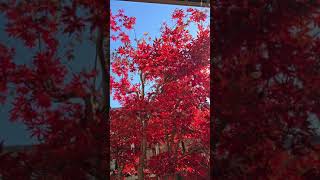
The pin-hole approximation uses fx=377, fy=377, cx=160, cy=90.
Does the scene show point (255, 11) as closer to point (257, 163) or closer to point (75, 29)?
point (257, 163)

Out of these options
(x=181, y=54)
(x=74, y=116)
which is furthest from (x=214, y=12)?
(x=181, y=54)

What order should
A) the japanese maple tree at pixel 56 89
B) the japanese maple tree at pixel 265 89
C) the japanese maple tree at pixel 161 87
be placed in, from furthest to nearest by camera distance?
the japanese maple tree at pixel 161 87, the japanese maple tree at pixel 265 89, the japanese maple tree at pixel 56 89

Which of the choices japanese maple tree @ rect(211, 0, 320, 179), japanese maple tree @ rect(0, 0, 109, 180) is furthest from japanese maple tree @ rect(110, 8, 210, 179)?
japanese maple tree @ rect(0, 0, 109, 180)

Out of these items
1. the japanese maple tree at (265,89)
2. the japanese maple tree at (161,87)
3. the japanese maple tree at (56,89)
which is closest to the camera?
the japanese maple tree at (56,89)

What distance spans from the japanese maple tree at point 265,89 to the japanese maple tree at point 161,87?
1.74 meters

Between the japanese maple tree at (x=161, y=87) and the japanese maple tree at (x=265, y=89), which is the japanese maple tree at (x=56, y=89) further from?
the japanese maple tree at (x=161, y=87)

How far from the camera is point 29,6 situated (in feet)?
5.62

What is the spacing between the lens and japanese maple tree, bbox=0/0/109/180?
1690 mm

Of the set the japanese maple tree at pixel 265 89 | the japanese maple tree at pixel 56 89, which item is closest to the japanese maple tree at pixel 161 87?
the japanese maple tree at pixel 265 89

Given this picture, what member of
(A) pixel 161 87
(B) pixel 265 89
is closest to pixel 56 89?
(B) pixel 265 89

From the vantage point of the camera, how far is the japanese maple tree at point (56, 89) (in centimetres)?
169

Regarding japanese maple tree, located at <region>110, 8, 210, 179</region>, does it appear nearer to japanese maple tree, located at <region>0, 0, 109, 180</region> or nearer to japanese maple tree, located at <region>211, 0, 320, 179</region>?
japanese maple tree, located at <region>211, 0, 320, 179</region>

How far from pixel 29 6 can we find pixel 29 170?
29.2 inches

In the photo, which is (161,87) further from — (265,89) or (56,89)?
(56,89)
